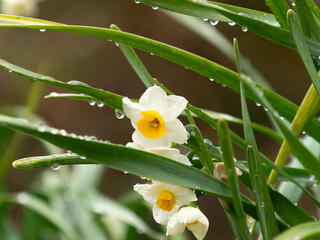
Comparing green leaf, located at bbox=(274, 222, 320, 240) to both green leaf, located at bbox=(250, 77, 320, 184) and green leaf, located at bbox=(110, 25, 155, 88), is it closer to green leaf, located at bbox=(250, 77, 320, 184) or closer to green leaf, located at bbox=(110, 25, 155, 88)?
green leaf, located at bbox=(250, 77, 320, 184)

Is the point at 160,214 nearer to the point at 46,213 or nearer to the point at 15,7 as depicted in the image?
the point at 46,213

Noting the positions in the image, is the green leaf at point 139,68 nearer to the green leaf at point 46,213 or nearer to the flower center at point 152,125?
the flower center at point 152,125

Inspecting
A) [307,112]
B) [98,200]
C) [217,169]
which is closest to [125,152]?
[217,169]

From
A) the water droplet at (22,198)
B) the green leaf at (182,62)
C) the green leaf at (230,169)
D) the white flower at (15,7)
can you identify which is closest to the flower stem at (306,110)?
the green leaf at (182,62)

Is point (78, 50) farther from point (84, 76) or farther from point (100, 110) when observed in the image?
point (100, 110)

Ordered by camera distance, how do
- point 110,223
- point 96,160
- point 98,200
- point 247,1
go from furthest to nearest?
1. point 247,1
2. point 110,223
3. point 98,200
4. point 96,160

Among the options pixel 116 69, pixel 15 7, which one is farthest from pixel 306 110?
pixel 116 69
